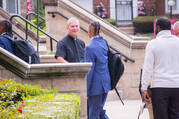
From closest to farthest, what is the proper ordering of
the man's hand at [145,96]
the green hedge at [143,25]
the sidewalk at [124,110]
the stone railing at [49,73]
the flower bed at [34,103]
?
the flower bed at [34,103]
the man's hand at [145,96]
the stone railing at [49,73]
the sidewalk at [124,110]
the green hedge at [143,25]

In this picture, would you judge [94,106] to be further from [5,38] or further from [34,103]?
[5,38]

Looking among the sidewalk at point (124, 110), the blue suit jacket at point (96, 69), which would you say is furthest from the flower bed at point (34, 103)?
the sidewalk at point (124, 110)

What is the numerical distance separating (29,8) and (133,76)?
10.3 meters

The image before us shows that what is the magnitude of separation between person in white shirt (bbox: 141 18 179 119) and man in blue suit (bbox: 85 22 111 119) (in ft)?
3.64

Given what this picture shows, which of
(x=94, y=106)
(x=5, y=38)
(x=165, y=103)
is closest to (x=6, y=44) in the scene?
(x=5, y=38)

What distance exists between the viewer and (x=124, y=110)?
934cm

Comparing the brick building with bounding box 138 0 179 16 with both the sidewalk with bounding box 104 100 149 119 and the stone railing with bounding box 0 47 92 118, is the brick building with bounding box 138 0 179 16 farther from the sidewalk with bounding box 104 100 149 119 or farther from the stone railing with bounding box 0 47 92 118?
the stone railing with bounding box 0 47 92 118

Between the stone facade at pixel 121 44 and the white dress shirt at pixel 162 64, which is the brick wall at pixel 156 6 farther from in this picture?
the white dress shirt at pixel 162 64

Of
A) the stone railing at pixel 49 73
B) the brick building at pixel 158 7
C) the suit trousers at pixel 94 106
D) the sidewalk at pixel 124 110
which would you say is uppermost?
the brick building at pixel 158 7

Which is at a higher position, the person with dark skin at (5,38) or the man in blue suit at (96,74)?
the person with dark skin at (5,38)

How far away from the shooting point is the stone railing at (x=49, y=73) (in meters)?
6.26

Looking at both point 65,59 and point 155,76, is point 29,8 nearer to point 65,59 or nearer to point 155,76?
point 65,59

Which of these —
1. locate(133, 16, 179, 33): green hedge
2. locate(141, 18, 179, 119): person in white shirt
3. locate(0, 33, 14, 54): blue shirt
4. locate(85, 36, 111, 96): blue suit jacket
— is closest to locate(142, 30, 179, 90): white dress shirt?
locate(141, 18, 179, 119): person in white shirt

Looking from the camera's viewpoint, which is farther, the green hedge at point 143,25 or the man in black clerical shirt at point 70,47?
the green hedge at point 143,25
